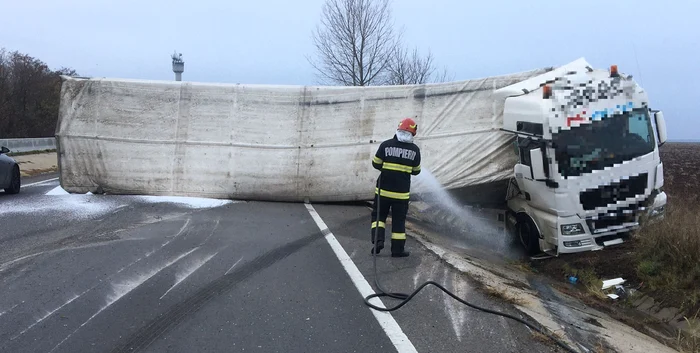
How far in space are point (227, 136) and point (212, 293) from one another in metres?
7.51

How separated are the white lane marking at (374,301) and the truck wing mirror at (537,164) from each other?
3051 mm

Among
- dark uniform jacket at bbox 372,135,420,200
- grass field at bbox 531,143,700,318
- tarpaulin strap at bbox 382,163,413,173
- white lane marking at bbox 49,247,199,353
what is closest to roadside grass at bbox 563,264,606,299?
grass field at bbox 531,143,700,318

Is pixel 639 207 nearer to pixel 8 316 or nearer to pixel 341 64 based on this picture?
pixel 8 316

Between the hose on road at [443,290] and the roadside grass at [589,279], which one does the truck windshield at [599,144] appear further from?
the hose on road at [443,290]

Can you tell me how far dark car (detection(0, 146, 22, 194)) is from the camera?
12.9m

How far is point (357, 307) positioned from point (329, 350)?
106cm

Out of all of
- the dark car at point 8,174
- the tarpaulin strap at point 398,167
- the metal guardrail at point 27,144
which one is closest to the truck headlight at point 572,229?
the tarpaulin strap at point 398,167

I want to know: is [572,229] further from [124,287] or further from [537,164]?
[124,287]

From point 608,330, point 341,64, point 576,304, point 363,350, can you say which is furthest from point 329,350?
point 341,64

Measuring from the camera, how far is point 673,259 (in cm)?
714

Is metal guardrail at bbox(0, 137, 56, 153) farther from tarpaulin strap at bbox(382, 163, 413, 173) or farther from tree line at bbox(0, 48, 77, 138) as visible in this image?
tarpaulin strap at bbox(382, 163, 413, 173)

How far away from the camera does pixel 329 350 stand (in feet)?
14.4

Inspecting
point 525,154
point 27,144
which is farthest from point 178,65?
point 525,154

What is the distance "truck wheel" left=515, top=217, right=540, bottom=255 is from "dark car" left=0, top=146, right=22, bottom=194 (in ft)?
36.9
